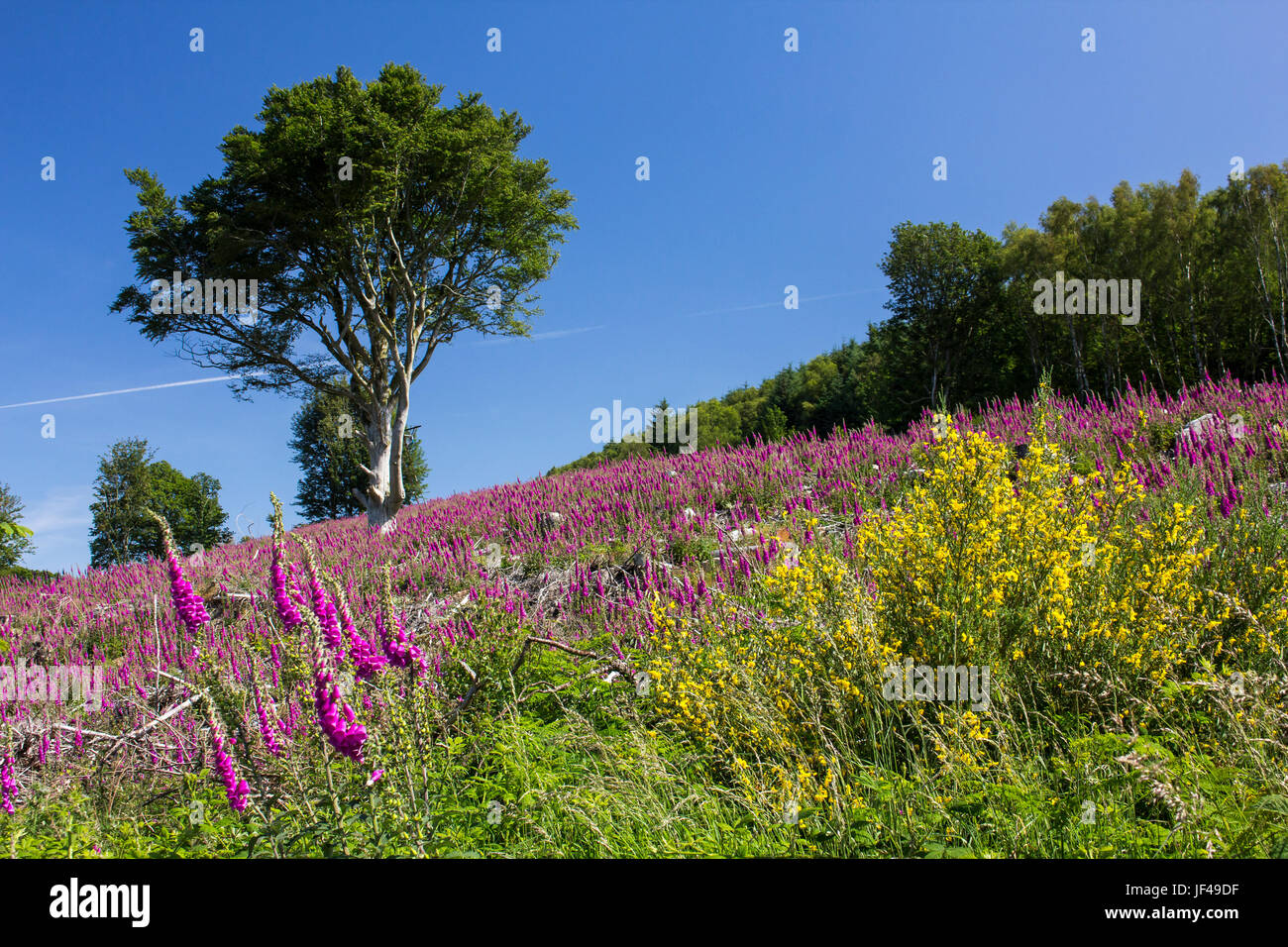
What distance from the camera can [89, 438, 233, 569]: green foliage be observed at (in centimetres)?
3078

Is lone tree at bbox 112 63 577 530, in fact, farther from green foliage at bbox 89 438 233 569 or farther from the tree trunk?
green foliage at bbox 89 438 233 569

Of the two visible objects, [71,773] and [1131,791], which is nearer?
[1131,791]

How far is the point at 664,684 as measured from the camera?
3.39m

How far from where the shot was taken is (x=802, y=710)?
3.24m

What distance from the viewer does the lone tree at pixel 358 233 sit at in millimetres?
17562

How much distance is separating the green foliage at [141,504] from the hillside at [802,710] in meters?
30.3

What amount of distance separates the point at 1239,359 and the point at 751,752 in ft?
150

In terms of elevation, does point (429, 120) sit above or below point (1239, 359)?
above

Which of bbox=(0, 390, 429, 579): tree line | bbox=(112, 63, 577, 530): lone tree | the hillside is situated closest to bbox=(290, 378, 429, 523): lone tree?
bbox=(0, 390, 429, 579): tree line

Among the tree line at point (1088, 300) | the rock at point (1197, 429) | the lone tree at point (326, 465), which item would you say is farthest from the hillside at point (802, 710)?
the lone tree at point (326, 465)
